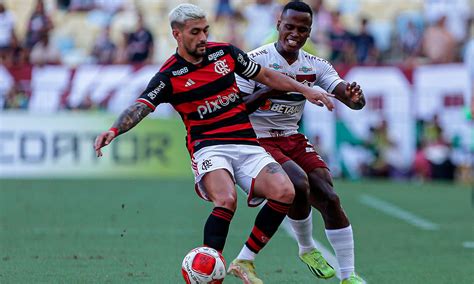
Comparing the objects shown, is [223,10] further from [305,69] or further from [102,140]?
[102,140]

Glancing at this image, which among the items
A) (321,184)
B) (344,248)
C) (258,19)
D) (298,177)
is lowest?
(258,19)

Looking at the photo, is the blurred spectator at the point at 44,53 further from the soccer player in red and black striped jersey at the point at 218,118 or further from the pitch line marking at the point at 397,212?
the soccer player in red and black striped jersey at the point at 218,118

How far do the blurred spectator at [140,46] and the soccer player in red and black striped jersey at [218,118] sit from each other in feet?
52.9

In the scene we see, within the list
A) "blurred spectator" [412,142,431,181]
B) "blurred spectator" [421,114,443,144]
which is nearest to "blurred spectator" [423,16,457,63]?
"blurred spectator" [421,114,443,144]

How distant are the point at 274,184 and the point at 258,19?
17542 millimetres

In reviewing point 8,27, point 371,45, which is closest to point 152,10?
point 8,27

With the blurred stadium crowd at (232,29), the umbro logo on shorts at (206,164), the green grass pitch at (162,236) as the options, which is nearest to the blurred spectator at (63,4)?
the blurred stadium crowd at (232,29)

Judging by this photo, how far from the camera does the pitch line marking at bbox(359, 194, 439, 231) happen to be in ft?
44.7

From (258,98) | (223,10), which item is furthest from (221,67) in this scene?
(223,10)

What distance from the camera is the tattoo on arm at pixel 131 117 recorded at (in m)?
Result: 7.36

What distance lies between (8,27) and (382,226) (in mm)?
13678

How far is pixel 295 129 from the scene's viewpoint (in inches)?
346

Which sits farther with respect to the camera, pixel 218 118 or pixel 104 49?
pixel 104 49

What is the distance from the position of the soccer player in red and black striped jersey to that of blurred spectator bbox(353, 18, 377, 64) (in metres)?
16.2
